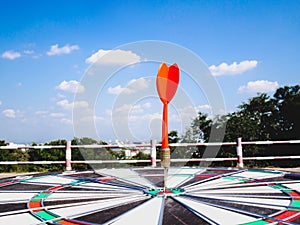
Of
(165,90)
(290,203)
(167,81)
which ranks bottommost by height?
(290,203)

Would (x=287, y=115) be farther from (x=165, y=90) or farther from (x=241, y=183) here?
(x=165, y=90)

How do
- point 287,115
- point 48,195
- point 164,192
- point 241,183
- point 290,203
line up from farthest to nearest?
1. point 287,115
2. point 241,183
3. point 48,195
4. point 164,192
5. point 290,203

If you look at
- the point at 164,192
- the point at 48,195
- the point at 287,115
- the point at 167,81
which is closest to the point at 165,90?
the point at 167,81

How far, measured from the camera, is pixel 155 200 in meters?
3.52

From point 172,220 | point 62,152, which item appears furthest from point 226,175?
point 62,152

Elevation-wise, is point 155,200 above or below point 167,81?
below

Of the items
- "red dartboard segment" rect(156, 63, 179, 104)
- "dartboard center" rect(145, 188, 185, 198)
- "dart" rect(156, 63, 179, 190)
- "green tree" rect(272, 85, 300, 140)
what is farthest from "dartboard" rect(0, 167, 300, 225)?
"green tree" rect(272, 85, 300, 140)

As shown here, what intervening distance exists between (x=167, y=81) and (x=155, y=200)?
58.8 inches

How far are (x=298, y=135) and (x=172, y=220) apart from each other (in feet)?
42.3

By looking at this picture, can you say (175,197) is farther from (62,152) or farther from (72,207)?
(62,152)

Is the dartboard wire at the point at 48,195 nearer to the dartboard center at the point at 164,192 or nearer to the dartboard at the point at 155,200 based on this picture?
the dartboard at the point at 155,200

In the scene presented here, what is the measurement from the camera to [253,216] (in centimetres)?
283

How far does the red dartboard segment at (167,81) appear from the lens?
3.86 meters

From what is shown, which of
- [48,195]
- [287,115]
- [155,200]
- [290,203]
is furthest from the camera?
[287,115]
